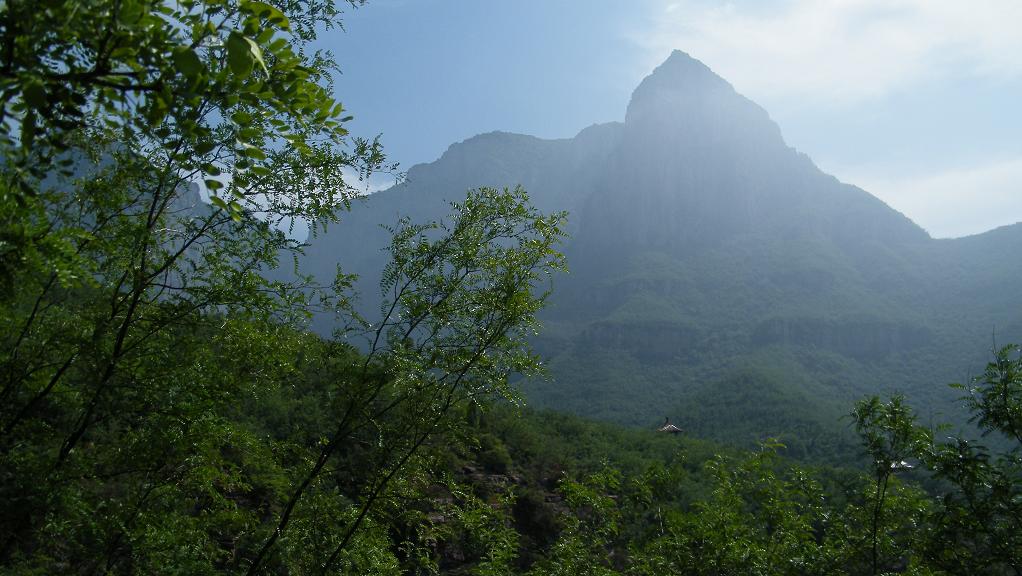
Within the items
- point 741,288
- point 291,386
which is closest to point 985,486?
point 291,386

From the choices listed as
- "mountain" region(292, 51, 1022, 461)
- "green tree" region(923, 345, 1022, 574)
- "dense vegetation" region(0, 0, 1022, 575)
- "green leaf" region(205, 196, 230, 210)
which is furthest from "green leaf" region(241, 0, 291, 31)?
"mountain" region(292, 51, 1022, 461)

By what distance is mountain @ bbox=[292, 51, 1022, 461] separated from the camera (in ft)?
277

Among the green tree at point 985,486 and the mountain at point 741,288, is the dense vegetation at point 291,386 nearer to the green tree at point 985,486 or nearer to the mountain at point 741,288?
the green tree at point 985,486

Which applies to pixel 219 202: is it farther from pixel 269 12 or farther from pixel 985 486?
pixel 985 486

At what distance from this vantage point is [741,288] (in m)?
122

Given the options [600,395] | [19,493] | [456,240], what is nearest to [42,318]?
[19,493]

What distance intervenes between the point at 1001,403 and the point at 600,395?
302ft

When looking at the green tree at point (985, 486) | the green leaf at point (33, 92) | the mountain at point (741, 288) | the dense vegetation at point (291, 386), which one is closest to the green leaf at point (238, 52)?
the green leaf at point (33, 92)

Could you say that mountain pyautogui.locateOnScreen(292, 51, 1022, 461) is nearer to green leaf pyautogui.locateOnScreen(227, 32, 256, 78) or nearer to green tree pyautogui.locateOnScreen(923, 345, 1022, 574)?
green tree pyautogui.locateOnScreen(923, 345, 1022, 574)

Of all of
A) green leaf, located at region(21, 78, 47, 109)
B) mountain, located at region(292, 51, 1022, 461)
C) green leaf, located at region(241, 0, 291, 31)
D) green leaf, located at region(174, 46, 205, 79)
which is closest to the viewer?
green leaf, located at region(21, 78, 47, 109)

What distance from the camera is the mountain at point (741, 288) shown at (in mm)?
84438

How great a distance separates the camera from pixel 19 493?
4.93 metres

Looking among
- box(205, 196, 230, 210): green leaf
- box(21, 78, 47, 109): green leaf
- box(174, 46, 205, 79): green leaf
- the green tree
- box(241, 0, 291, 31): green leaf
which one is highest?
box(241, 0, 291, 31): green leaf

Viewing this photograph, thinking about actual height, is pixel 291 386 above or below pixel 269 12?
below
